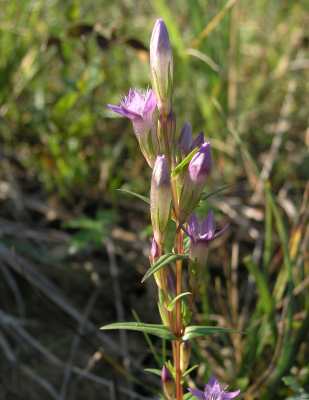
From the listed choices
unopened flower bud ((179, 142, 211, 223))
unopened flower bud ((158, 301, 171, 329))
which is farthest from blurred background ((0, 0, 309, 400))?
unopened flower bud ((179, 142, 211, 223))

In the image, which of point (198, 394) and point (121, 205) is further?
point (121, 205)

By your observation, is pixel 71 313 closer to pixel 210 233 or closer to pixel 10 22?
pixel 210 233

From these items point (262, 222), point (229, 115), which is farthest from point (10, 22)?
point (262, 222)

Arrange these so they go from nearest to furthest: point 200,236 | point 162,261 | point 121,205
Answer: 1. point 162,261
2. point 200,236
3. point 121,205

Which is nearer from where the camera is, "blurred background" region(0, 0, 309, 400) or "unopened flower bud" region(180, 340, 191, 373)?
"unopened flower bud" region(180, 340, 191, 373)

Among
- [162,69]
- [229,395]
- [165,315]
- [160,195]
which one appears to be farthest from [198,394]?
[162,69]

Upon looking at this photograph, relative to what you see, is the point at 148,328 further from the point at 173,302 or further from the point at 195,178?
the point at 195,178

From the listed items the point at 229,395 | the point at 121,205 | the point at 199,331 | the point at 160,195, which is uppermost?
the point at 121,205

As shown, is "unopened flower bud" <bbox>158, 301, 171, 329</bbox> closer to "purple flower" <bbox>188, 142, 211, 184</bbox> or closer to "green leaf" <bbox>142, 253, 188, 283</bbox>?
"green leaf" <bbox>142, 253, 188, 283</bbox>
